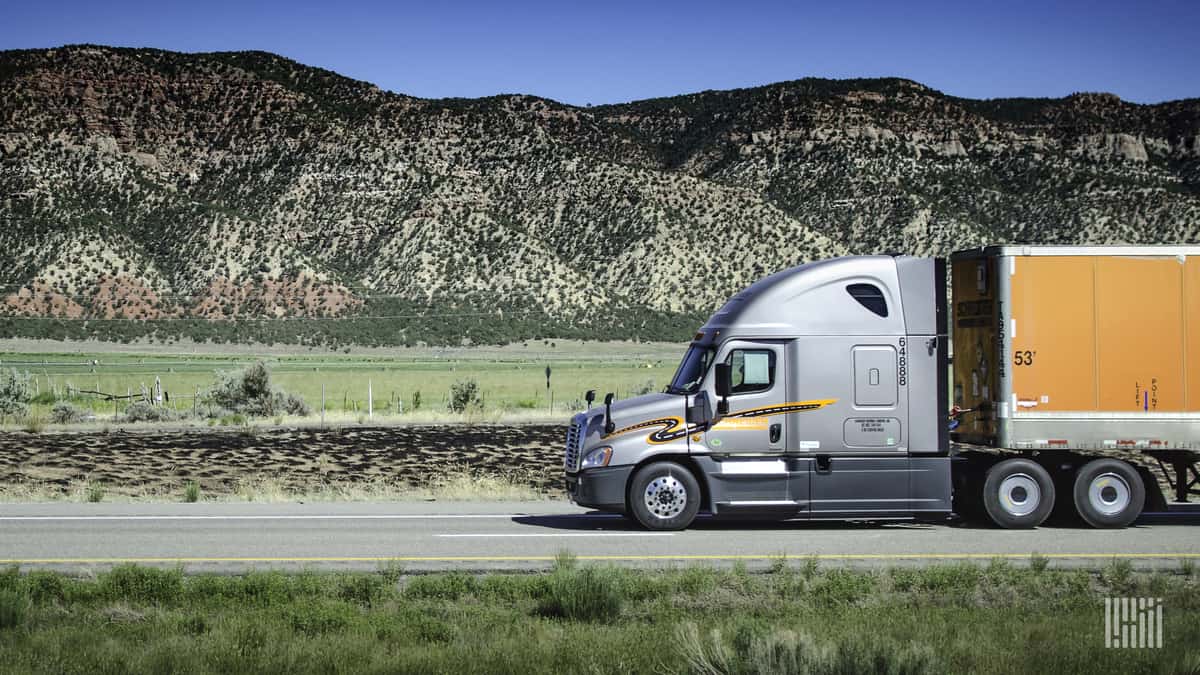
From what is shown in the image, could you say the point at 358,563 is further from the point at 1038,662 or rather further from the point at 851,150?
the point at 851,150

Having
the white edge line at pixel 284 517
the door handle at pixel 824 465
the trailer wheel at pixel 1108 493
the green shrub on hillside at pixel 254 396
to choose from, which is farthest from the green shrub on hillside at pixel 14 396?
the trailer wheel at pixel 1108 493

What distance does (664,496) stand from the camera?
1517 cm

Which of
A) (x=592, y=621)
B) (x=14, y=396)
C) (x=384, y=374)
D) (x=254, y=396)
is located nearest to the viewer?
(x=592, y=621)

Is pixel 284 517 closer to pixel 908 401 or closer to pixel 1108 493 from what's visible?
pixel 908 401

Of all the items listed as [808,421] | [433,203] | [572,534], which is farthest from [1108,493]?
[433,203]

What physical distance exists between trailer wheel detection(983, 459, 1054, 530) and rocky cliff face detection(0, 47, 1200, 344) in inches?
3026

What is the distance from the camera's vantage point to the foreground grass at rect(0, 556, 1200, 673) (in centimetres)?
848

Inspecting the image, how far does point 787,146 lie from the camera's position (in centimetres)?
12162

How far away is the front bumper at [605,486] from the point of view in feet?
49.4

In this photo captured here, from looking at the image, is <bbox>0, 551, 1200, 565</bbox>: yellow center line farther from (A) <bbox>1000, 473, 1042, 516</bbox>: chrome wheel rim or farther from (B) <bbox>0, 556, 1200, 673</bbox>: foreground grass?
(A) <bbox>1000, 473, 1042, 516</bbox>: chrome wheel rim

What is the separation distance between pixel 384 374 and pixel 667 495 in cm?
5680

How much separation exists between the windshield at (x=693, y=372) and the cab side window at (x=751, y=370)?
0.32 m

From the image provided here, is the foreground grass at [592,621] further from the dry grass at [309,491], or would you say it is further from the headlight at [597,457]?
the dry grass at [309,491]

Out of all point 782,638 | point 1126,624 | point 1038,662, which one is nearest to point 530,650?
point 782,638
